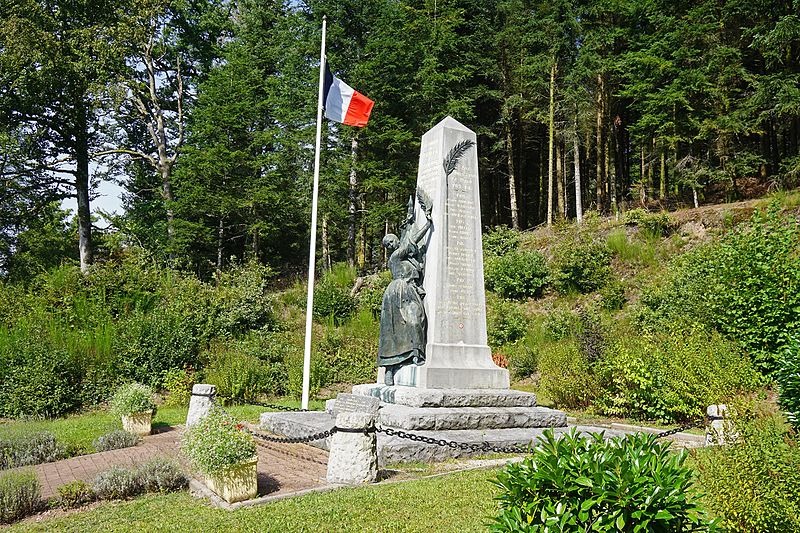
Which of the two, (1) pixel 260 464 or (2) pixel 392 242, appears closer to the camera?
(1) pixel 260 464

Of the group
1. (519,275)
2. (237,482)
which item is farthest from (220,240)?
(237,482)

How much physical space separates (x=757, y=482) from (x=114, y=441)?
31.3ft

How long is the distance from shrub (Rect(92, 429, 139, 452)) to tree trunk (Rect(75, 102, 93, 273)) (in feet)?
59.0

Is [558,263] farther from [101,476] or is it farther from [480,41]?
[101,476]

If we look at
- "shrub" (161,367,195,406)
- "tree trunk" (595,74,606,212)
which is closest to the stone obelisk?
"shrub" (161,367,195,406)

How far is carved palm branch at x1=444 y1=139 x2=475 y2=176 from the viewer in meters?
10.9

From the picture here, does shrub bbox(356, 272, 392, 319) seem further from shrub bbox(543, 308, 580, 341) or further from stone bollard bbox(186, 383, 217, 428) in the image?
stone bollard bbox(186, 383, 217, 428)

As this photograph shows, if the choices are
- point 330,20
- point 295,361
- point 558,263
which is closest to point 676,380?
point 295,361

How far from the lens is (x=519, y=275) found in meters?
23.8

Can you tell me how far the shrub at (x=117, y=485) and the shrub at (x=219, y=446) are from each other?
0.94 metres

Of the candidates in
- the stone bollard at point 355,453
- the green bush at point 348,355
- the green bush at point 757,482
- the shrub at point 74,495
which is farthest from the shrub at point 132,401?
the green bush at point 757,482

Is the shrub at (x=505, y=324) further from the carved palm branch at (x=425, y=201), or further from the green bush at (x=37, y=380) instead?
the green bush at (x=37, y=380)

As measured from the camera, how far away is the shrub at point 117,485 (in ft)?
21.8

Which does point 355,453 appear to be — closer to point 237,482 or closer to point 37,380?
point 237,482
